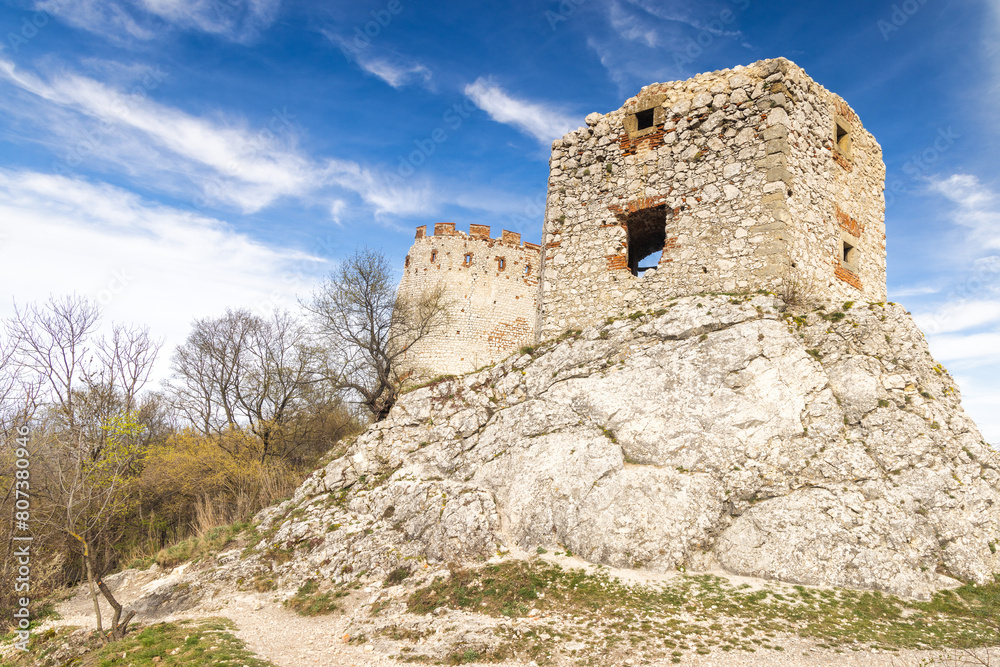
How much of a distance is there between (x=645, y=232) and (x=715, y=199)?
220 centimetres

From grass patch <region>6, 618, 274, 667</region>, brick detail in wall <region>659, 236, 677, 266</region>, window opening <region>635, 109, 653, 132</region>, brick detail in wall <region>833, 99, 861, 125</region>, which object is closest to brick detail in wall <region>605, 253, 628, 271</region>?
brick detail in wall <region>659, 236, 677, 266</region>

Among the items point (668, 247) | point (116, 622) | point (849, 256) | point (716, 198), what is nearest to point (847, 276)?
point (849, 256)

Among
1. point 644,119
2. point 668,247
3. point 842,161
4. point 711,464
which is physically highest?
point 644,119

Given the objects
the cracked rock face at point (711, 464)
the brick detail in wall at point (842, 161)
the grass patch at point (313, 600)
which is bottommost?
the grass patch at point (313, 600)

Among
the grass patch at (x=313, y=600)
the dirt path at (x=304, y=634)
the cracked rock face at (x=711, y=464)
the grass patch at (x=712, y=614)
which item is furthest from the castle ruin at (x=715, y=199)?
the grass patch at (x=313, y=600)

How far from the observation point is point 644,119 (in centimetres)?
Result: 1254

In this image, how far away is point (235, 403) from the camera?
22562mm

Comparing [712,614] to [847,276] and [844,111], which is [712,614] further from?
[844,111]

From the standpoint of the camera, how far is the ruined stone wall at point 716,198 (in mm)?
10727

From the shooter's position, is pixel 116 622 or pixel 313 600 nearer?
pixel 116 622

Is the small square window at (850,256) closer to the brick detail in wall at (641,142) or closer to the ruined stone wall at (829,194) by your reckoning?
the ruined stone wall at (829,194)

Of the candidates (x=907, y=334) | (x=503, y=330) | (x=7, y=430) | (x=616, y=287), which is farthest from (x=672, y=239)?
(x=7, y=430)
